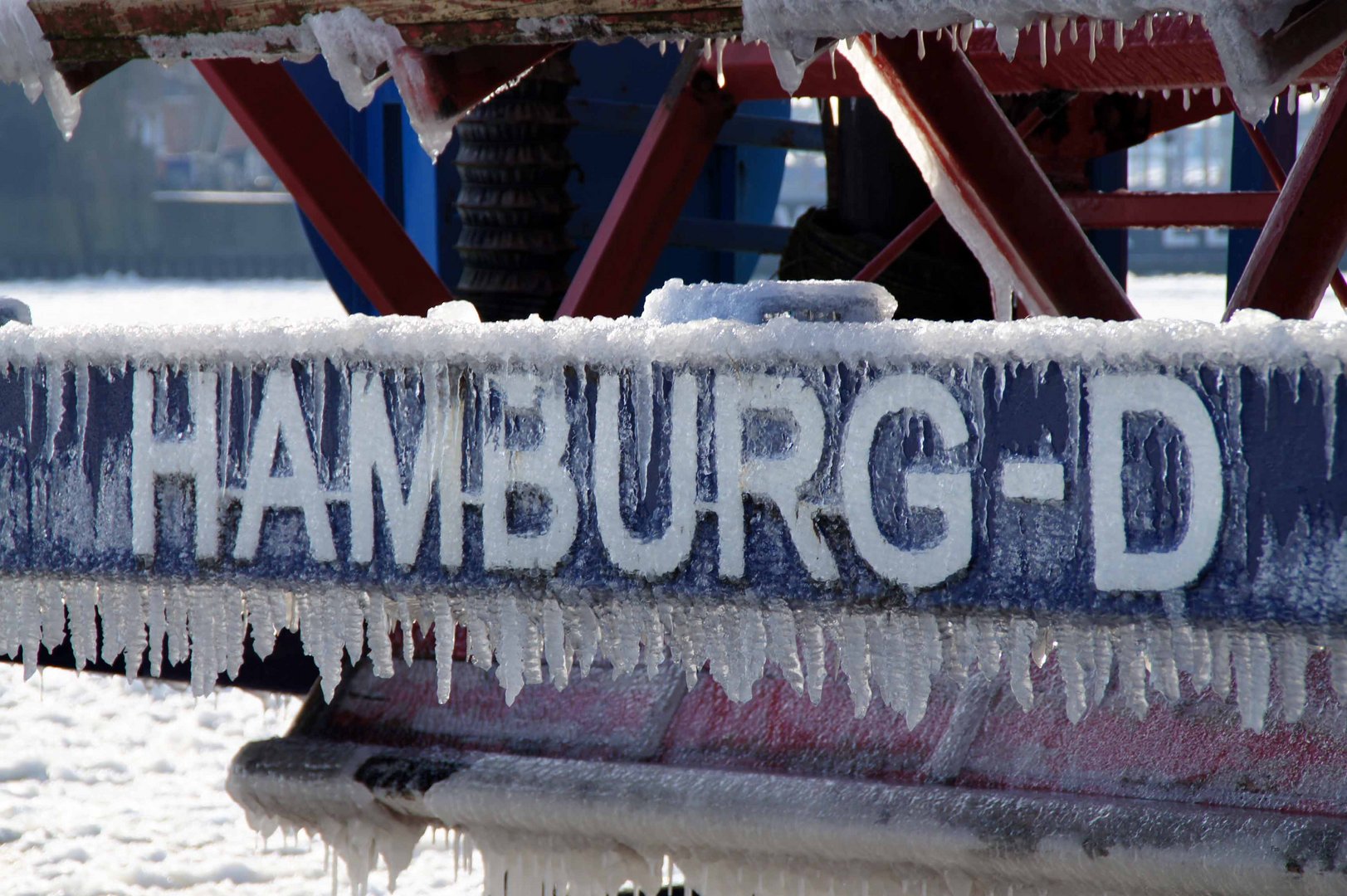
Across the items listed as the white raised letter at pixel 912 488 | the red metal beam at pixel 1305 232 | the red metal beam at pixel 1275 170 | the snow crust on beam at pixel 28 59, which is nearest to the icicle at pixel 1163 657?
the white raised letter at pixel 912 488

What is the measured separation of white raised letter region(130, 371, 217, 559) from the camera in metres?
0.95

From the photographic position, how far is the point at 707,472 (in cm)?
84

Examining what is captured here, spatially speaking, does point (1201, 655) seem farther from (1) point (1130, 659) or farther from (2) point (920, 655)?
(2) point (920, 655)

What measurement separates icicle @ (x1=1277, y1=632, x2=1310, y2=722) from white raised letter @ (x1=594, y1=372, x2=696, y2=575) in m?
0.33

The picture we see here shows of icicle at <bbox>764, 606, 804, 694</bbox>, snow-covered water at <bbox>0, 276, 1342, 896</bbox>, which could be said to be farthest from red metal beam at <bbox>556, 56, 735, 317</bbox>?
icicle at <bbox>764, 606, 804, 694</bbox>

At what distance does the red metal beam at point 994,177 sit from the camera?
4.07ft

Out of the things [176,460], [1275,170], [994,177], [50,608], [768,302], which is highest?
[1275,170]

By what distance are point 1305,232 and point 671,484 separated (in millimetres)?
763

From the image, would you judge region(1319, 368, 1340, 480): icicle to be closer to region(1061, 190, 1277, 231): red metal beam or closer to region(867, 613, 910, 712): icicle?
region(867, 613, 910, 712): icicle

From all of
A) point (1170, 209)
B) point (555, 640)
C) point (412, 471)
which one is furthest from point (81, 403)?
point (1170, 209)

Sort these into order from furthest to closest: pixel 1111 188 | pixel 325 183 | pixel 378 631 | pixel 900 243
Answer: pixel 1111 188 → pixel 900 243 → pixel 325 183 → pixel 378 631

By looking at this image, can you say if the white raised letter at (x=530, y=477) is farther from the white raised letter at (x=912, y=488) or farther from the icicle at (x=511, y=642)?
the white raised letter at (x=912, y=488)

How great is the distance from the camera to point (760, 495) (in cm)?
83

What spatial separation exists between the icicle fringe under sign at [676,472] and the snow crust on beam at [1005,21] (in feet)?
0.51
